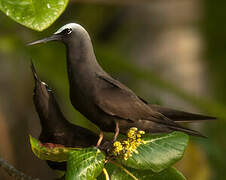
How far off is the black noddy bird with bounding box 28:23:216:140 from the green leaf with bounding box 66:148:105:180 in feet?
0.29

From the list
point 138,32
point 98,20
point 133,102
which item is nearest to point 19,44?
point 138,32

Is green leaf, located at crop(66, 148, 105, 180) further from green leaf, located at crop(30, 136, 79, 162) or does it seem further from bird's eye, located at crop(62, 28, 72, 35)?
bird's eye, located at crop(62, 28, 72, 35)

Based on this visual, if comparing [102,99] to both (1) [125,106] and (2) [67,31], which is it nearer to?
(1) [125,106]

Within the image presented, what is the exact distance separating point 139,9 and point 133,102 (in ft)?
9.37

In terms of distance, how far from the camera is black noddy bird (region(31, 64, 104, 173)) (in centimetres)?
131

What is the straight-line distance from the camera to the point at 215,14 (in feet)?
15.7

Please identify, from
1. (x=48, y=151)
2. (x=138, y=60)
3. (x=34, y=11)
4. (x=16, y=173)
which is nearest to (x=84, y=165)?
(x=48, y=151)

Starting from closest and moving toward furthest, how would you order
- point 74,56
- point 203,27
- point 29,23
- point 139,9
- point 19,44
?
point 29,23, point 74,56, point 19,44, point 139,9, point 203,27

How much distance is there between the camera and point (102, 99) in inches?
50.1

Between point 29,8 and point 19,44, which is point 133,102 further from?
point 19,44

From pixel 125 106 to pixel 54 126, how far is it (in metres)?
0.18

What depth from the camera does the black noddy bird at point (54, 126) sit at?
4.29ft

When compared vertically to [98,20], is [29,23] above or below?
above

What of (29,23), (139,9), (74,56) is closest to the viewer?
(29,23)
